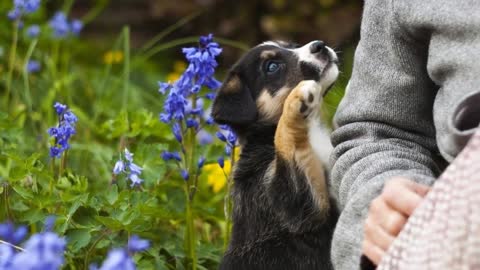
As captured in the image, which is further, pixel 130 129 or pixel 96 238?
pixel 130 129

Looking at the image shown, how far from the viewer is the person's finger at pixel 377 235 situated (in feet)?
6.16

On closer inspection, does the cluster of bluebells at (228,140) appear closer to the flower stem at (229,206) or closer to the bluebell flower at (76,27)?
the flower stem at (229,206)

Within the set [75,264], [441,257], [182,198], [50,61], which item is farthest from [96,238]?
[50,61]

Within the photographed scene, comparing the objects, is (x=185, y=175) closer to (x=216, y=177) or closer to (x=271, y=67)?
(x=271, y=67)

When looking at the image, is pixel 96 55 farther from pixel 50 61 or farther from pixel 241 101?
pixel 241 101

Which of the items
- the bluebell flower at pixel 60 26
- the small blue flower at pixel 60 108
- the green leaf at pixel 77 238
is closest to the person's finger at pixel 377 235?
the green leaf at pixel 77 238

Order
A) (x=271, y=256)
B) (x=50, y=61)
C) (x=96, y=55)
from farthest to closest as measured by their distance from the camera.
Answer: (x=96, y=55) < (x=50, y=61) < (x=271, y=256)

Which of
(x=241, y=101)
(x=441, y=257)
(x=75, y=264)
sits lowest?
(x=441, y=257)

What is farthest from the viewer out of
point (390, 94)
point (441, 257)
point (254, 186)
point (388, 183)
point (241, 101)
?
point (241, 101)

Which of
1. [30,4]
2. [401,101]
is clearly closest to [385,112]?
[401,101]

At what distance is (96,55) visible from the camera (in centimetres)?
732

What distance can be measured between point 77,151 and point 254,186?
113 centimetres

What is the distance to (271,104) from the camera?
11.1ft

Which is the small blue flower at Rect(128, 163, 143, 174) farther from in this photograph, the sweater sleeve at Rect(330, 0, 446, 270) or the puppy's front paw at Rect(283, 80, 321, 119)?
the sweater sleeve at Rect(330, 0, 446, 270)
